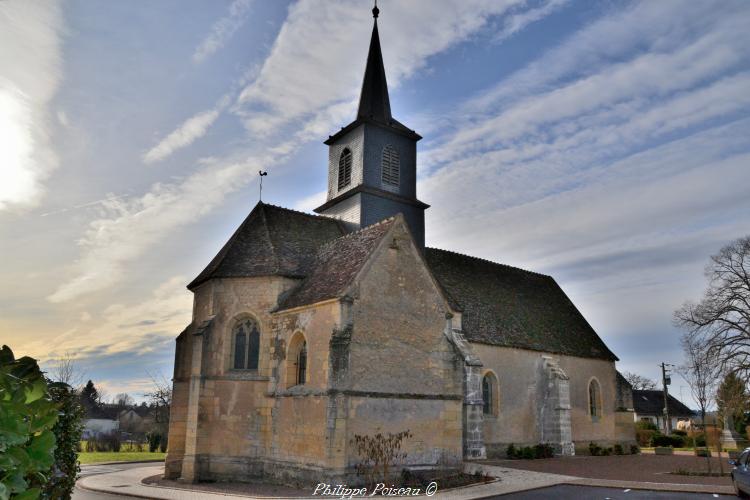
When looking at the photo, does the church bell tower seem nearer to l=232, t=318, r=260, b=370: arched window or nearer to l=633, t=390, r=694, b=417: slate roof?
l=232, t=318, r=260, b=370: arched window

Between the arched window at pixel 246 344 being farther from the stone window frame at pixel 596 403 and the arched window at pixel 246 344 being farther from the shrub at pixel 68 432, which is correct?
the stone window frame at pixel 596 403

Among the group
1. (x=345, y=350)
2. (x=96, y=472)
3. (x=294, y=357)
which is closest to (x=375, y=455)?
(x=345, y=350)

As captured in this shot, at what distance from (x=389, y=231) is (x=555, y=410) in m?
15.7

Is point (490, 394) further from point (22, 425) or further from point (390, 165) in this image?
point (22, 425)

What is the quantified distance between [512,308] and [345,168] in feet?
39.5

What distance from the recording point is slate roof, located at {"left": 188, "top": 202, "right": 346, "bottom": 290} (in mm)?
21516

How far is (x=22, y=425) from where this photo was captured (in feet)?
7.50

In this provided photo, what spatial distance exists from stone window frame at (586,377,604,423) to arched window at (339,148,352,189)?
1795cm

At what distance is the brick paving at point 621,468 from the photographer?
20.0 meters

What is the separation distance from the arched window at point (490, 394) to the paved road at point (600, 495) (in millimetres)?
9796

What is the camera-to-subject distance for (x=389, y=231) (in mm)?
19328

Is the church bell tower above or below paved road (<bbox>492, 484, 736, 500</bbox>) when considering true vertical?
above

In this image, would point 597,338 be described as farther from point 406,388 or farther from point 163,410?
point 163,410

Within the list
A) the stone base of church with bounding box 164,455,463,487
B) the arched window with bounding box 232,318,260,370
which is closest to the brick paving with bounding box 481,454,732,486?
the stone base of church with bounding box 164,455,463,487
